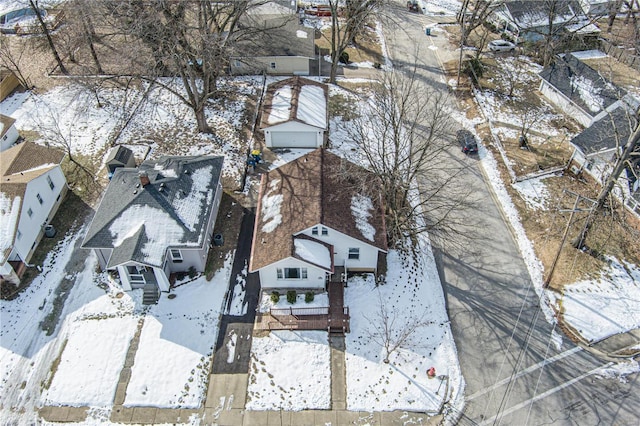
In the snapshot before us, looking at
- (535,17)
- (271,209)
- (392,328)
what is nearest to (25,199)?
(271,209)

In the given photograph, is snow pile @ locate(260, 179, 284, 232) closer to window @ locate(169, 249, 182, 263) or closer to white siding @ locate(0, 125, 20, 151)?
window @ locate(169, 249, 182, 263)

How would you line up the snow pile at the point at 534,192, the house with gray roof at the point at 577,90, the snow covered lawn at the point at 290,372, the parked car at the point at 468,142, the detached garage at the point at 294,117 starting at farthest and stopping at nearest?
the house with gray roof at the point at 577,90, the parked car at the point at 468,142, the detached garage at the point at 294,117, the snow pile at the point at 534,192, the snow covered lawn at the point at 290,372

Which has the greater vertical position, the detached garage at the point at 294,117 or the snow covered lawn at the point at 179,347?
the detached garage at the point at 294,117

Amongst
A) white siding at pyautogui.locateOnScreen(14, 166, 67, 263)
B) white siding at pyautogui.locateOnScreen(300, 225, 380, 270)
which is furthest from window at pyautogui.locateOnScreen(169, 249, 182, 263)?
white siding at pyautogui.locateOnScreen(14, 166, 67, 263)

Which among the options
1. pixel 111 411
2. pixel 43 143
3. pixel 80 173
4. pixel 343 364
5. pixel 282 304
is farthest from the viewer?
pixel 43 143

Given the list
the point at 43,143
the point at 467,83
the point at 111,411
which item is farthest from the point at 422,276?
the point at 43,143

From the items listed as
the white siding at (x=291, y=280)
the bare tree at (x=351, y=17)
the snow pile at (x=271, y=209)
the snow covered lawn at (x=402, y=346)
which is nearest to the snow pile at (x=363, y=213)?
the snow covered lawn at (x=402, y=346)

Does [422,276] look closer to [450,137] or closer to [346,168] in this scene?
[346,168]

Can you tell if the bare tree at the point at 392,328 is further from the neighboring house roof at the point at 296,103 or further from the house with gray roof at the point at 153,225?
the neighboring house roof at the point at 296,103
